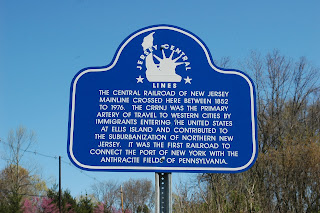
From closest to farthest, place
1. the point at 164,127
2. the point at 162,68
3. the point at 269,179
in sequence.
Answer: the point at 164,127 → the point at 162,68 → the point at 269,179

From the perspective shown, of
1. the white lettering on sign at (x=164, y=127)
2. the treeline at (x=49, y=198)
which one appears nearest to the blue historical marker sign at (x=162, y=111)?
the white lettering on sign at (x=164, y=127)

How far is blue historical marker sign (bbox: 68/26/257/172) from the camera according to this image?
4031mm

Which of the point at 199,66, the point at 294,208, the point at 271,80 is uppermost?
the point at 271,80

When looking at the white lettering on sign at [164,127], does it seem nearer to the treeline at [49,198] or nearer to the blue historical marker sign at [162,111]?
the blue historical marker sign at [162,111]

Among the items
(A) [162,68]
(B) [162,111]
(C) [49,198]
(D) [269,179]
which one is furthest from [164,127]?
(C) [49,198]

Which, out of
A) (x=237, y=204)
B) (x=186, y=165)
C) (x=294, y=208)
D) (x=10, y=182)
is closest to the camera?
(x=186, y=165)

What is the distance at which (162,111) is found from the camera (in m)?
4.15

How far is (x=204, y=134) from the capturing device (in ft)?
13.4

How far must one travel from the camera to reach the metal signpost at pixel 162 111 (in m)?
4.03

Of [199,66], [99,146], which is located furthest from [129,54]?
[99,146]

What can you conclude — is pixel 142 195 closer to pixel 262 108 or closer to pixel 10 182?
pixel 10 182

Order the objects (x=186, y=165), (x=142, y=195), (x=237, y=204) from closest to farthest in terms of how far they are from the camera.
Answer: (x=186, y=165), (x=237, y=204), (x=142, y=195)

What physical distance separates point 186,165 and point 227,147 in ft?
1.51

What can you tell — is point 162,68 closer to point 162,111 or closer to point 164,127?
point 162,111
